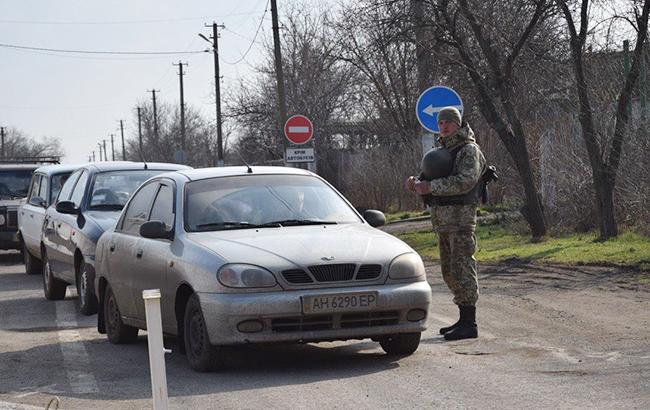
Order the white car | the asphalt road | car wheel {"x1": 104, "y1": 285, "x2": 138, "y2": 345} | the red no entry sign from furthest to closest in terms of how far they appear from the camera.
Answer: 1. the red no entry sign
2. the white car
3. car wheel {"x1": 104, "y1": 285, "x2": 138, "y2": 345}
4. the asphalt road

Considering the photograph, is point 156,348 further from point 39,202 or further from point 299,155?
point 299,155

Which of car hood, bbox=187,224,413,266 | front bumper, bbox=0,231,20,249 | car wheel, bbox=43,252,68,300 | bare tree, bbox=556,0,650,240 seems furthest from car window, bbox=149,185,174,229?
front bumper, bbox=0,231,20,249

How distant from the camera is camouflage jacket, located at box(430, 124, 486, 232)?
9.71 metres

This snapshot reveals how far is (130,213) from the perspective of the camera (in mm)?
10820

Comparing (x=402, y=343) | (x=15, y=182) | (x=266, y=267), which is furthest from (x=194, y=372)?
(x=15, y=182)

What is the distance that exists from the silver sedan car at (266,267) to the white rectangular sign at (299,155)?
17.4 meters

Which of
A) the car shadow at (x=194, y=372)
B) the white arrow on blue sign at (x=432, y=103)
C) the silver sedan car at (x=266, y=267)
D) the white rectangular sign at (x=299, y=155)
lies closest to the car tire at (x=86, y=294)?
the car shadow at (x=194, y=372)

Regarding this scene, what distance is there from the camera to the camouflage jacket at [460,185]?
971 cm

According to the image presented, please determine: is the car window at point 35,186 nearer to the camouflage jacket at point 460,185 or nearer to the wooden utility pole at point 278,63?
the camouflage jacket at point 460,185

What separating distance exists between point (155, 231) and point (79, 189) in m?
5.85

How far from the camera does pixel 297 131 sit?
2800 centimetres

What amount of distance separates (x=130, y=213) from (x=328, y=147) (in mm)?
37297

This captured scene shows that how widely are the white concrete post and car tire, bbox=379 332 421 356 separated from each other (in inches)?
139

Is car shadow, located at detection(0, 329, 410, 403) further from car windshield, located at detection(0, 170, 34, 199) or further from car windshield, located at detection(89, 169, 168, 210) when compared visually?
car windshield, located at detection(0, 170, 34, 199)
